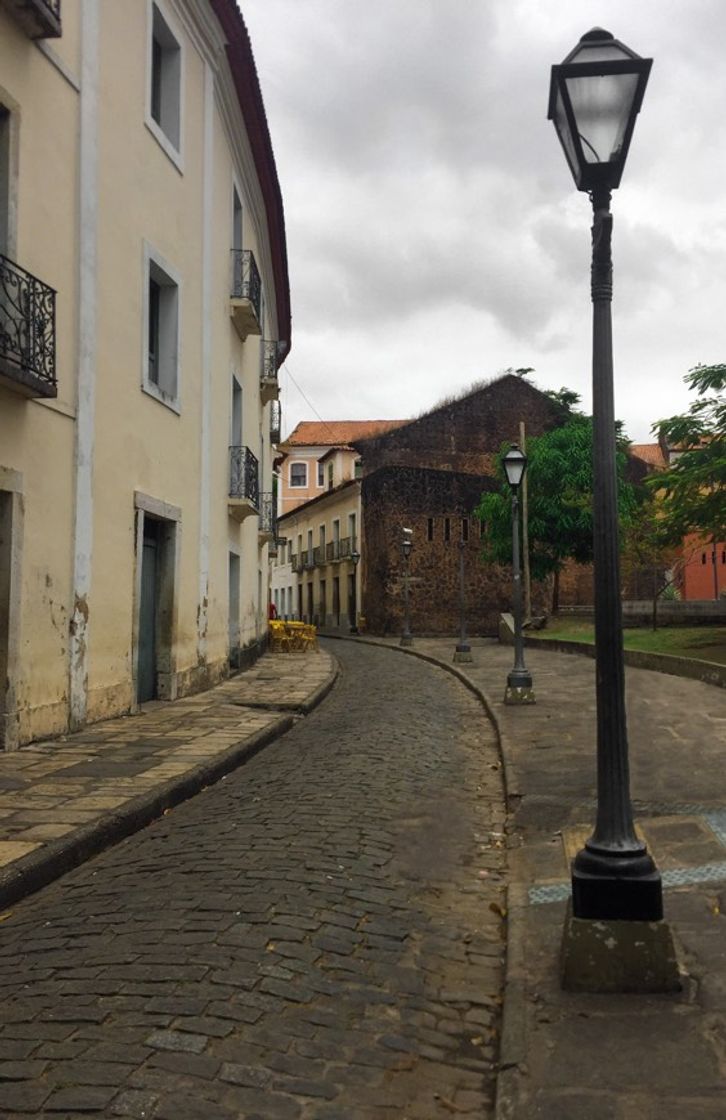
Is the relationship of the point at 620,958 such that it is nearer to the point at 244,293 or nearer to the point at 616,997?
the point at 616,997

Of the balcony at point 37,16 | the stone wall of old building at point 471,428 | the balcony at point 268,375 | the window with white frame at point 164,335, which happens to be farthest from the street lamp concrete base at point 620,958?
the stone wall of old building at point 471,428

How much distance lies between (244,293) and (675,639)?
12.1m

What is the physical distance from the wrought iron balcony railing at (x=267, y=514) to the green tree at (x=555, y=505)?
10.7 meters

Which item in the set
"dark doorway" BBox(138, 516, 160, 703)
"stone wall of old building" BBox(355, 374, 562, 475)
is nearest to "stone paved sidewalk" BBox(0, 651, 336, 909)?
"dark doorway" BBox(138, 516, 160, 703)

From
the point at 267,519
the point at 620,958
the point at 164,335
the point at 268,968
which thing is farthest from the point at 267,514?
the point at 620,958

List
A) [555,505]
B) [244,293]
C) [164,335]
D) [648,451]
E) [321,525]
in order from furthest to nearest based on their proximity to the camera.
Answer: [648,451], [321,525], [555,505], [244,293], [164,335]

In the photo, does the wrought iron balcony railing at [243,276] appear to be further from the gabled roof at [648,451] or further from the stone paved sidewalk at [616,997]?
the gabled roof at [648,451]

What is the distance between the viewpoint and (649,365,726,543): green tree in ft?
50.1

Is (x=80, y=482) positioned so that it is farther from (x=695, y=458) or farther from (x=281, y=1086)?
(x=695, y=458)

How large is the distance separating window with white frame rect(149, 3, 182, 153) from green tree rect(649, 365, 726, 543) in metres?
9.24

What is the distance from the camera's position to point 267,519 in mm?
21547

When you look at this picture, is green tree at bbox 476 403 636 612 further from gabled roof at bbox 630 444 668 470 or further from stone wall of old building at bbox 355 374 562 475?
gabled roof at bbox 630 444 668 470

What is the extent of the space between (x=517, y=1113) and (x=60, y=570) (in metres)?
7.28

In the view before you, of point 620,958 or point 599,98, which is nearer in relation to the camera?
point 620,958
